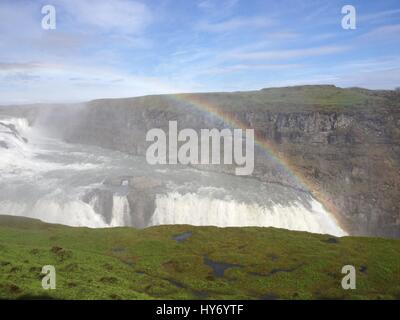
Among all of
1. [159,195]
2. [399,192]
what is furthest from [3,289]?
[399,192]

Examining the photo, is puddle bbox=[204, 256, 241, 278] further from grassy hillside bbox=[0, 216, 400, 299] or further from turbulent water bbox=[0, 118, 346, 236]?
turbulent water bbox=[0, 118, 346, 236]

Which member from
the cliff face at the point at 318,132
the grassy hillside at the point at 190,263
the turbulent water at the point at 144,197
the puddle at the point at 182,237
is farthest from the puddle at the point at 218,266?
the cliff face at the point at 318,132

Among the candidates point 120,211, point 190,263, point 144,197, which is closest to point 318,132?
point 144,197

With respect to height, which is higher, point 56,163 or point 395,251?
point 56,163

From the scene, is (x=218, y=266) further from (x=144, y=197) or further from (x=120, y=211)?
(x=144, y=197)

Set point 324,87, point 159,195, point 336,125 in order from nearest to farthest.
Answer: point 159,195 → point 336,125 → point 324,87

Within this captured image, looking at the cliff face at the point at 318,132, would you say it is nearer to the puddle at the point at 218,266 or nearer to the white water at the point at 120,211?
the white water at the point at 120,211

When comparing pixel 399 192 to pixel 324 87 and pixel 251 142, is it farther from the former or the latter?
pixel 324 87

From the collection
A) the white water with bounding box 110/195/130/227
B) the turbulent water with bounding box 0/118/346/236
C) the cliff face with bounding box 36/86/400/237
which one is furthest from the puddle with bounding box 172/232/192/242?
the cliff face with bounding box 36/86/400/237
